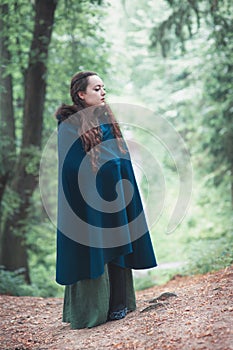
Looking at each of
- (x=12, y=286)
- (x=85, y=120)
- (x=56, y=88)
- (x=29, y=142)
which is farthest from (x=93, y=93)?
(x=56, y=88)

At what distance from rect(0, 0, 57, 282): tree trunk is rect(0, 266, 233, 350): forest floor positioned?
147 inches

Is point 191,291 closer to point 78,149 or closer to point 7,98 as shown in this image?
point 78,149

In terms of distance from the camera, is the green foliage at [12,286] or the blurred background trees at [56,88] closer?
the green foliage at [12,286]

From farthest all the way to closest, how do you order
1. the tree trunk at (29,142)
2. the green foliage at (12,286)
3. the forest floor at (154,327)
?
the tree trunk at (29,142), the green foliage at (12,286), the forest floor at (154,327)

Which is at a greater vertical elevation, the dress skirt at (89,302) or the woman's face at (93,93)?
the woman's face at (93,93)

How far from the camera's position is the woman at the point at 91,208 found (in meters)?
4.30

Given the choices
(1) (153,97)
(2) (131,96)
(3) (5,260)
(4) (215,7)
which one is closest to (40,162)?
(3) (5,260)

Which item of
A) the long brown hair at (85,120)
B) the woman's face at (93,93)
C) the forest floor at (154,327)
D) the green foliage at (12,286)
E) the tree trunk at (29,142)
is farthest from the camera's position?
the tree trunk at (29,142)

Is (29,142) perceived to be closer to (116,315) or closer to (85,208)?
(85,208)

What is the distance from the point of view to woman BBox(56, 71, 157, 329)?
4297mm

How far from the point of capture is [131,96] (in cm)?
1883

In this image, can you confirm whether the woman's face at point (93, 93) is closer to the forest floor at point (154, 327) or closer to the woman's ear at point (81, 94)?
the woman's ear at point (81, 94)

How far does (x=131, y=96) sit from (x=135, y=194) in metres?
14.7

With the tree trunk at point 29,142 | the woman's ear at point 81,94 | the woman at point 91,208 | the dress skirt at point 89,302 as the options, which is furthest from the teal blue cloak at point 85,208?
the tree trunk at point 29,142
